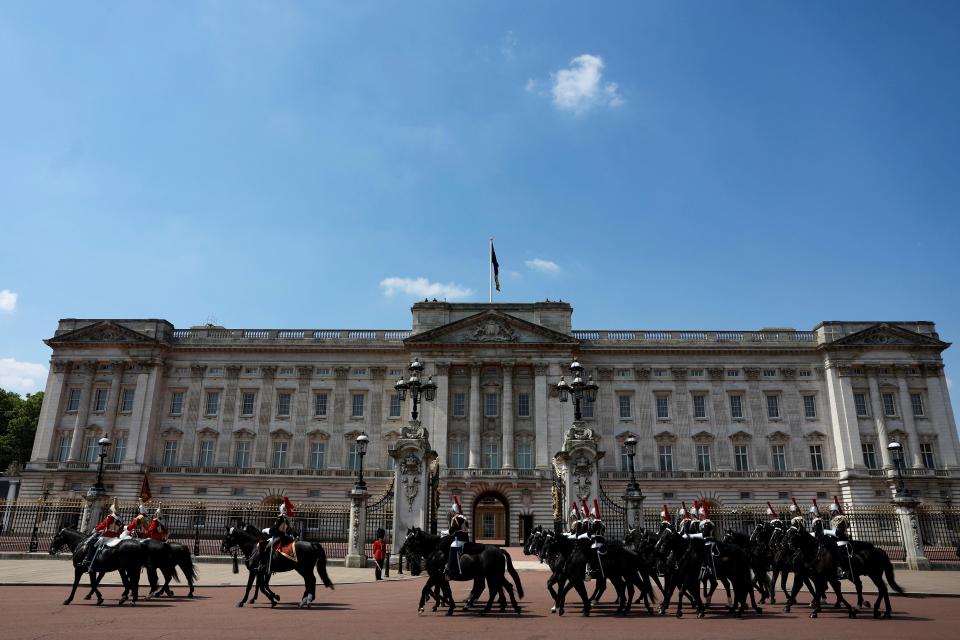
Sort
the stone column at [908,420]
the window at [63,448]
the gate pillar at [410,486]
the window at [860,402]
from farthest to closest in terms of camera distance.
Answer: the window at [63,448] → the window at [860,402] → the stone column at [908,420] → the gate pillar at [410,486]

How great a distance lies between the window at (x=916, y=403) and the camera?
169 feet

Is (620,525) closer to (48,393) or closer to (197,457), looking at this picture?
(197,457)

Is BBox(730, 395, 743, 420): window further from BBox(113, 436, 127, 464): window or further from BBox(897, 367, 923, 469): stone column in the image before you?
BBox(113, 436, 127, 464): window

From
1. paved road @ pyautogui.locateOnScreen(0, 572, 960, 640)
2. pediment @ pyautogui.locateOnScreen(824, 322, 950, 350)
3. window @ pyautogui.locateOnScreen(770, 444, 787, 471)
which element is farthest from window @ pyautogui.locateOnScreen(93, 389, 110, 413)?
pediment @ pyautogui.locateOnScreen(824, 322, 950, 350)

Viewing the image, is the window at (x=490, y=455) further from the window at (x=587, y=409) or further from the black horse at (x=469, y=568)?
the black horse at (x=469, y=568)

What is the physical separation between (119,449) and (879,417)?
60.1 metres

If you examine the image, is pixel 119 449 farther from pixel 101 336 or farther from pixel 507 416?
pixel 507 416

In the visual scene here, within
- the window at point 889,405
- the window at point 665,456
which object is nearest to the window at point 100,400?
the window at point 665,456

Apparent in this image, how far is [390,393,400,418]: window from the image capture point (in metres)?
52.9

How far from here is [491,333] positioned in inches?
2105

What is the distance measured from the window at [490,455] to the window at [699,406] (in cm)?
1632

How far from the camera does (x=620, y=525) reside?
27.0 meters

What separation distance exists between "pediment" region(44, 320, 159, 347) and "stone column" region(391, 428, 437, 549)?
3703 cm

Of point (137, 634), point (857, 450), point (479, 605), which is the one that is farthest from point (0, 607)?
point (857, 450)
